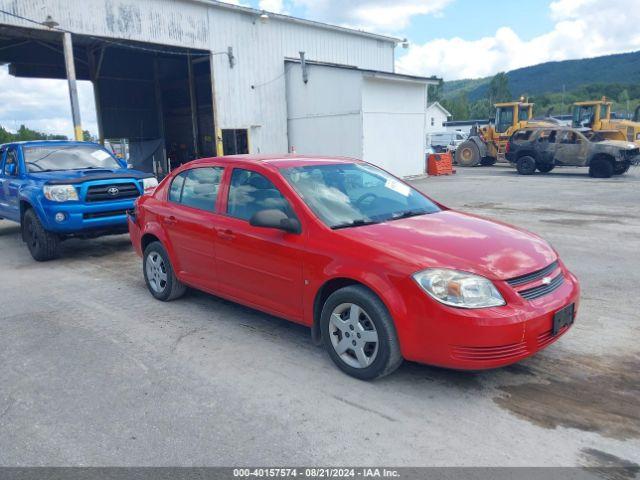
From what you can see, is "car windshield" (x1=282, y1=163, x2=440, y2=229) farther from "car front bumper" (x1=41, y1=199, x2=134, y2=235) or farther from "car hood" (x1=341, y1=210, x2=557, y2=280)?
"car front bumper" (x1=41, y1=199, x2=134, y2=235)

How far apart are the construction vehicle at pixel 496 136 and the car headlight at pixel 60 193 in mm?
21207

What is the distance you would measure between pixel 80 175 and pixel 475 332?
276 inches

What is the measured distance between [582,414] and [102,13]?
1668 centimetres

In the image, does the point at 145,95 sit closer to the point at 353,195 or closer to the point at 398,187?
the point at 398,187

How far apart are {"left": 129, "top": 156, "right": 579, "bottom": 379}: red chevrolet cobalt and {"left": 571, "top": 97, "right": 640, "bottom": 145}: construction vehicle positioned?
2256 centimetres

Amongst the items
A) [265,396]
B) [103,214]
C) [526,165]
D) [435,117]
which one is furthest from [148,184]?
[435,117]

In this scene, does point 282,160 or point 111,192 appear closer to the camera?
point 282,160

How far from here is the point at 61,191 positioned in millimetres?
7438

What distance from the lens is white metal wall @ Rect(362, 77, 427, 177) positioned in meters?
18.5

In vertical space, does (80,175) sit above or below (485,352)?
above

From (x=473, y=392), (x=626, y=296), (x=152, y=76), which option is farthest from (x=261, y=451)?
(x=152, y=76)

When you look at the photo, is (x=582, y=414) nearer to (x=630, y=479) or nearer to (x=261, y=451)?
(x=630, y=479)

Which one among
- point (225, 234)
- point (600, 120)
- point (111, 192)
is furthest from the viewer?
point (600, 120)

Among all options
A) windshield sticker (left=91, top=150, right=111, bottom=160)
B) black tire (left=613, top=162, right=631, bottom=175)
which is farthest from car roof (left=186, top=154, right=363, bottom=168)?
black tire (left=613, top=162, right=631, bottom=175)
